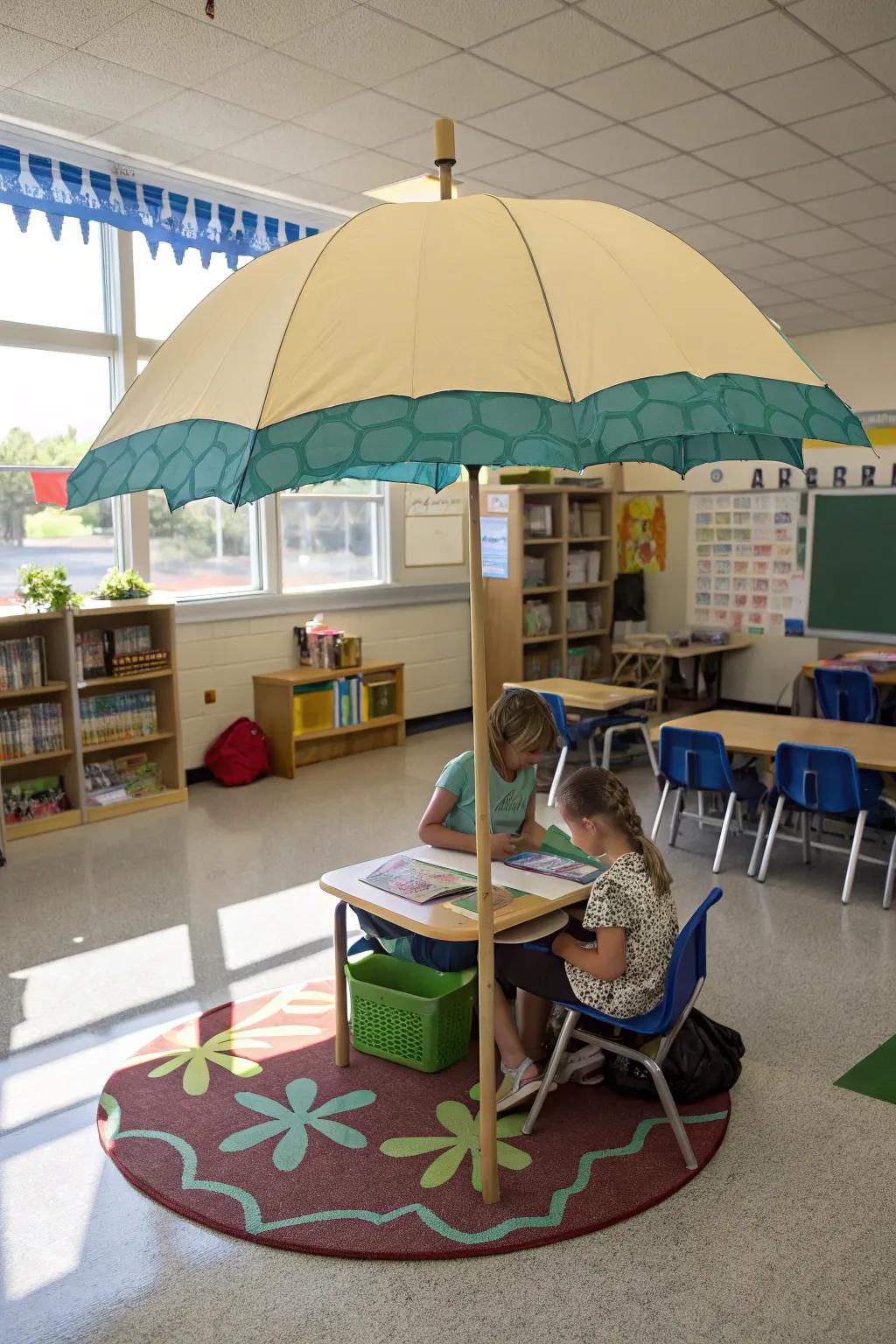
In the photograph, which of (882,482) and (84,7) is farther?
(882,482)

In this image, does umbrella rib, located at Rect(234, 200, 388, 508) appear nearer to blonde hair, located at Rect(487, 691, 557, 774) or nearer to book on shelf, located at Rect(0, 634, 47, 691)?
blonde hair, located at Rect(487, 691, 557, 774)

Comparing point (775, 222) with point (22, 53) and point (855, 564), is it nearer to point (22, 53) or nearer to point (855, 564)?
point (855, 564)

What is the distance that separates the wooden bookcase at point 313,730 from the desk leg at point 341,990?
12.9 feet

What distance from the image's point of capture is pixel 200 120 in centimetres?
507

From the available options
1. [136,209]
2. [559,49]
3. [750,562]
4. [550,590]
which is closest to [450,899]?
[559,49]

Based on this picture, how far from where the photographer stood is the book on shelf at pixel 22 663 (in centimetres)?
574

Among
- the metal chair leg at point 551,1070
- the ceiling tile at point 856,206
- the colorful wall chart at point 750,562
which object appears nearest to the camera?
the metal chair leg at point 551,1070

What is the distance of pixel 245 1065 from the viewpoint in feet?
10.7

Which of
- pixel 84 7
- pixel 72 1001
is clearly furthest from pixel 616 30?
pixel 72 1001

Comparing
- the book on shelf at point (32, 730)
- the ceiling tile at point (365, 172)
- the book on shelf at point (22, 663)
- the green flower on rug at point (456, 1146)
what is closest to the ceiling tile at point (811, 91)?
the ceiling tile at point (365, 172)

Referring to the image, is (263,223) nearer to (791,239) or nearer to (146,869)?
(791,239)

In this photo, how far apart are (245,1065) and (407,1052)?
0.50m

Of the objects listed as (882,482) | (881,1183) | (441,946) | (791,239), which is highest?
(791,239)

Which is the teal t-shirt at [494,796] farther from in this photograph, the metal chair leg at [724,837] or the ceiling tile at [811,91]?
the ceiling tile at [811,91]
